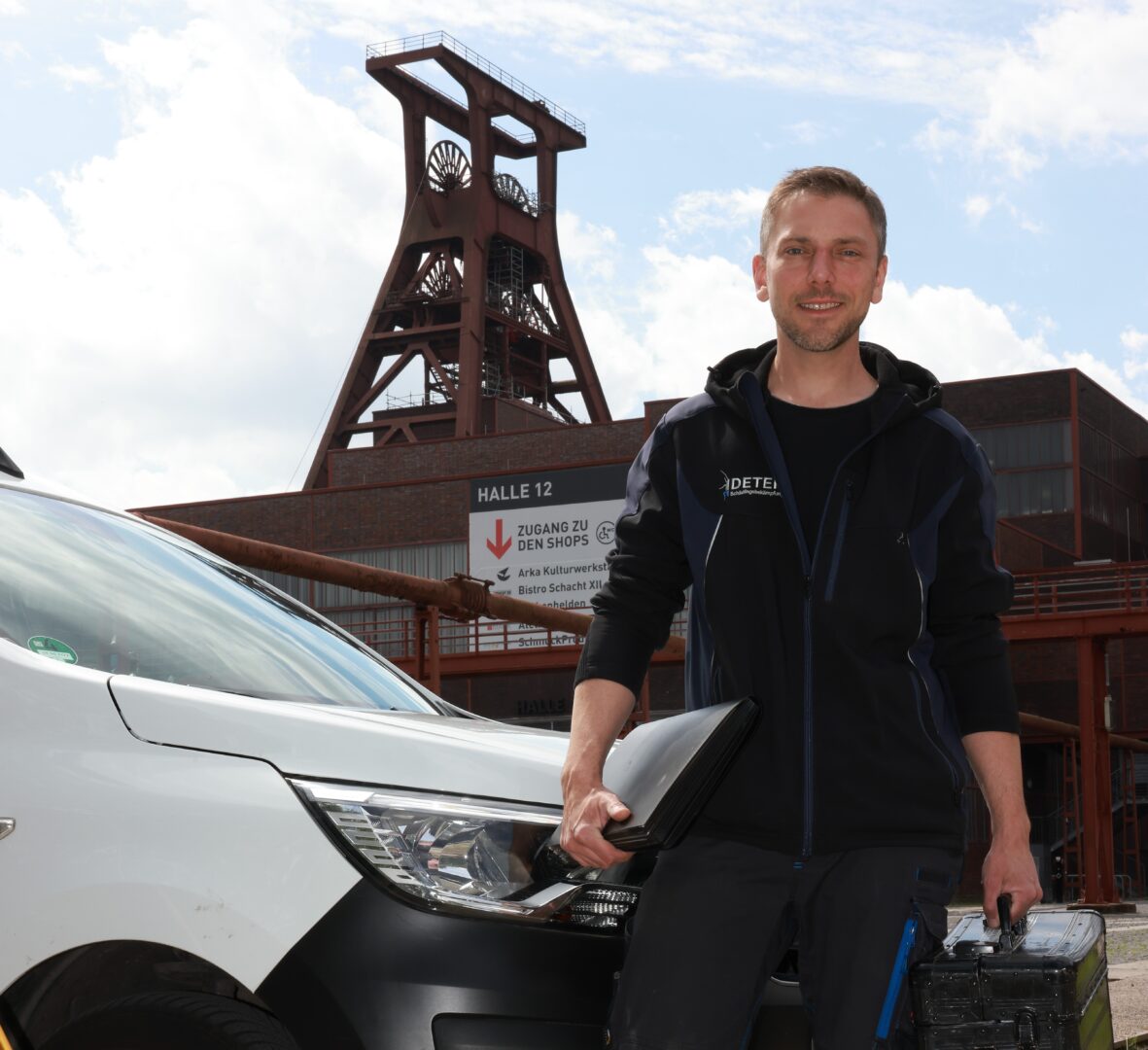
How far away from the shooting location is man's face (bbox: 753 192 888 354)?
273 cm

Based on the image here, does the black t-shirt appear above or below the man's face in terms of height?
below

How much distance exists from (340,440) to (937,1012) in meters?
60.1

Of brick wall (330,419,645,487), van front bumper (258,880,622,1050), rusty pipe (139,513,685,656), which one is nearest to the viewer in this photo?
van front bumper (258,880,622,1050)

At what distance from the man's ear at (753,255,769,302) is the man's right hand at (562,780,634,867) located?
968 millimetres

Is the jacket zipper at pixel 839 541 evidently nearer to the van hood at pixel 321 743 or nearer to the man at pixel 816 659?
the man at pixel 816 659

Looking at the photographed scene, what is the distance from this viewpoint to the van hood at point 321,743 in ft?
8.20

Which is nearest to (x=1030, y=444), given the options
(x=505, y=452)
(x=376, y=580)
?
(x=505, y=452)

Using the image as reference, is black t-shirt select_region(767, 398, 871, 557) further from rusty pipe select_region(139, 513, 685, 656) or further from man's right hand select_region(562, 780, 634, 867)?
rusty pipe select_region(139, 513, 685, 656)

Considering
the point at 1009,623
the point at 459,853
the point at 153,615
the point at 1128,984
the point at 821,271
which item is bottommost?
the point at 1128,984

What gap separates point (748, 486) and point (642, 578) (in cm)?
26

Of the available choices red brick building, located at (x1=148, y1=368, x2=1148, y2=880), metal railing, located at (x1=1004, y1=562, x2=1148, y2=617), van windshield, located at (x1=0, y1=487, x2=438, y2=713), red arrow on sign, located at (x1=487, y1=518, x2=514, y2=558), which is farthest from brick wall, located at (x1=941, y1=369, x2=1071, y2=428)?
van windshield, located at (x1=0, y1=487, x2=438, y2=713)

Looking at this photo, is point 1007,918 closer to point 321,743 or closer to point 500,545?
point 321,743

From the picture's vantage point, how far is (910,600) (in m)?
2.55

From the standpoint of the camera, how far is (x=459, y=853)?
97.0 inches
